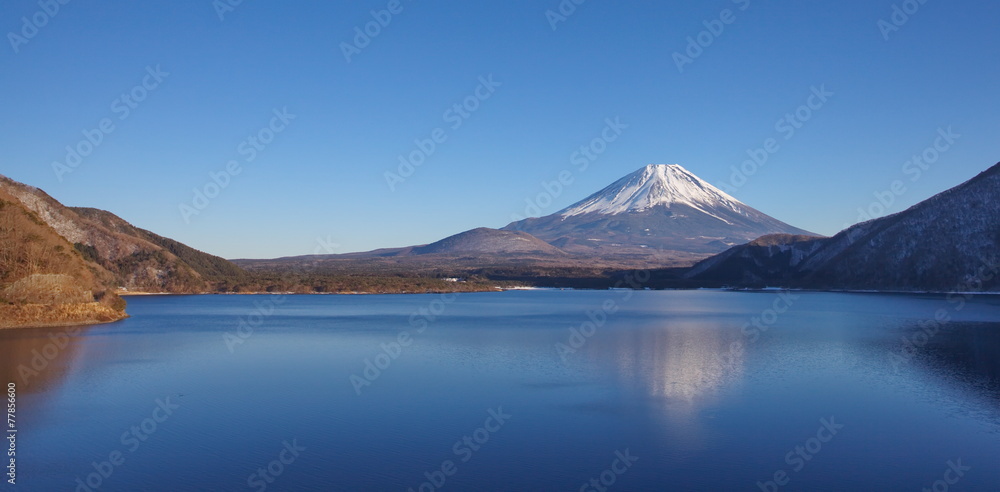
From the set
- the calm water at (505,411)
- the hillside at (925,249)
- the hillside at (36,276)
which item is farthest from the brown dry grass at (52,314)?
the hillside at (925,249)

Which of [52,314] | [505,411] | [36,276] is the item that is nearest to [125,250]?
[52,314]

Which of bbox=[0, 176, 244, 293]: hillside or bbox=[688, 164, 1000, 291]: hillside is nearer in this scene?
bbox=[0, 176, 244, 293]: hillside

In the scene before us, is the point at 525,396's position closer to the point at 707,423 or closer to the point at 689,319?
the point at 707,423

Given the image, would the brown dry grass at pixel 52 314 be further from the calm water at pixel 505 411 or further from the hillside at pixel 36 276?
the calm water at pixel 505 411

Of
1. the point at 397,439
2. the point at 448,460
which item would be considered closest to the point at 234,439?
the point at 397,439

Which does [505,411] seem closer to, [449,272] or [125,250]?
[125,250]

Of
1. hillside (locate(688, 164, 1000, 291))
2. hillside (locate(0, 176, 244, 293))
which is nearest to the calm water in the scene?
hillside (locate(0, 176, 244, 293))

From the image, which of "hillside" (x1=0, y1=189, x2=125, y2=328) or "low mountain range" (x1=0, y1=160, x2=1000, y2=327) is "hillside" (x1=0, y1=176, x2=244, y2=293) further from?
"hillside" (x1=0, y1=189, x2=125, y2=328)

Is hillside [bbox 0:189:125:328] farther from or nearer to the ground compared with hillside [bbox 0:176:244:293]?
nearer to the ground
